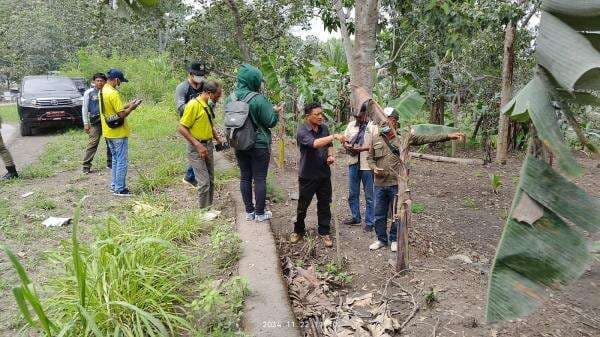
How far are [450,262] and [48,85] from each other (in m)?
12.4

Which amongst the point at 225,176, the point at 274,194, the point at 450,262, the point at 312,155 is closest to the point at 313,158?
the point at 312,155

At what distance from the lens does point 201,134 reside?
543 centimetres

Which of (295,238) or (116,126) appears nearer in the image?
Result: (295,238)

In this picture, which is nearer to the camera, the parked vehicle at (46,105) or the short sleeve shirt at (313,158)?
the short sleeve shirt at (313,158)

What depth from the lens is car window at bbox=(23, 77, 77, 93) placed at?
12.8m

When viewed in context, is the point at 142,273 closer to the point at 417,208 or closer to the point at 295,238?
the point at 295,238

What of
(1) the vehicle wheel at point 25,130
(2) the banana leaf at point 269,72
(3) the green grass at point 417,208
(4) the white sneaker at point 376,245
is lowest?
(3) the green grass at point 417,208

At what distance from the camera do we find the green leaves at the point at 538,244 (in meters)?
1.66

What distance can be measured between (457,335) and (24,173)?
7.25m

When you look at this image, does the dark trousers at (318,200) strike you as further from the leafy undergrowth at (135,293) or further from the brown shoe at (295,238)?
the leafy undergrowth at (135,293)

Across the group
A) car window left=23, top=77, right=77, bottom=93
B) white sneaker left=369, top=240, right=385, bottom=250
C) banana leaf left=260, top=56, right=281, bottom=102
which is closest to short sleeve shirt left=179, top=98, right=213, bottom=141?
white sneaker left=369, top=240, right=385, bottom=250

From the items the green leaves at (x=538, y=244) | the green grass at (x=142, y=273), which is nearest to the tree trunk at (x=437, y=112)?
the green grass at (x=142, y=273)

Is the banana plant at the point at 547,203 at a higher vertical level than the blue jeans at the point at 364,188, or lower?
higher

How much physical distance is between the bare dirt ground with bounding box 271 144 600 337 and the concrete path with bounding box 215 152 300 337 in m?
0.35
